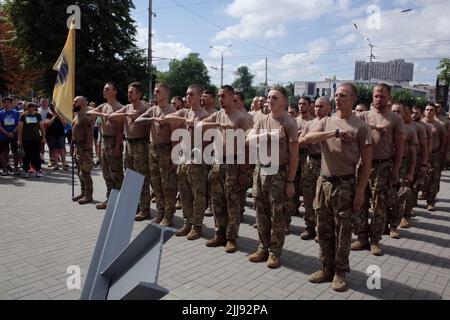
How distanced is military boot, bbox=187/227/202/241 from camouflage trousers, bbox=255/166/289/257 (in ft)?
3.93

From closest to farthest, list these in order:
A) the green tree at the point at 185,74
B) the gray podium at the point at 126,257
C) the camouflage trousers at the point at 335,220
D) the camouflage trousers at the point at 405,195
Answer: the gray podium at the point at 126,257 → the camouflage trousers at the point at 335,220 → the camouflage trousers at the point at 405,195 → the green tree at the point at 185,74

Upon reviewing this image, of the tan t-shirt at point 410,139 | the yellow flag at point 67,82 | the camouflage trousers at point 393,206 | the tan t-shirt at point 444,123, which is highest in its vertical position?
the yellow flag at point 67,82

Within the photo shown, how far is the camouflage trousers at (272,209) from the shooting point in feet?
14.5

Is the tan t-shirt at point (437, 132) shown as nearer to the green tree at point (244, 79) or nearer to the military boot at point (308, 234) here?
the military boot at point (308, 234)

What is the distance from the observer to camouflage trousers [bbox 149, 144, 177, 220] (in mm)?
6020

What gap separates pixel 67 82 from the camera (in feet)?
25.8

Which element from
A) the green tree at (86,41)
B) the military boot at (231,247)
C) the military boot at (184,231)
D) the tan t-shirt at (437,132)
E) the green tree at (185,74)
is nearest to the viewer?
the military boot at (231,247)

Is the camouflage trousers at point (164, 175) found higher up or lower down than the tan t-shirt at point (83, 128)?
lower down

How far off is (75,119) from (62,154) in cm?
491

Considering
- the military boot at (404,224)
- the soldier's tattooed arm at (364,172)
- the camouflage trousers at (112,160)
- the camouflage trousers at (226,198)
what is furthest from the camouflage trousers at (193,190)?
the military boot at (404,224)

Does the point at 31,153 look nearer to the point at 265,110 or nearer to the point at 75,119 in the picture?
the point at 75,119

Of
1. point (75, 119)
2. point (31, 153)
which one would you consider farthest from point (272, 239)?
point (31, 153)

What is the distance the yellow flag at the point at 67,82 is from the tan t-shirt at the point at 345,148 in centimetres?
569
